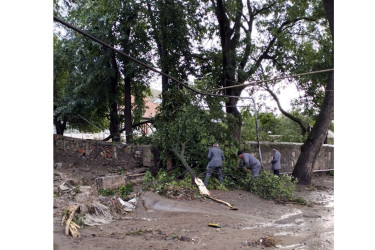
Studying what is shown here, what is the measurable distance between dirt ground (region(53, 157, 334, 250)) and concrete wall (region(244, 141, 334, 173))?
11.1 feet

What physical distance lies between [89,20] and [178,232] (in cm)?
908

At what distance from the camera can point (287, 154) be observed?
15.8 meters

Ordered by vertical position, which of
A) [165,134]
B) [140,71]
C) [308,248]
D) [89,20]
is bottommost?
[308,248]

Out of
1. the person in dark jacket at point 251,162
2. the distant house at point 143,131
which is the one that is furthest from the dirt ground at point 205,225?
the distant house at point 143,131

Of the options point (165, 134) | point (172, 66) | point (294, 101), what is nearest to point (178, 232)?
point (165, 134)

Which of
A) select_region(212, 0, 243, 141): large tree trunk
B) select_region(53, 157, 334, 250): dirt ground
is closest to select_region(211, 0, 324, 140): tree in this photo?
select_region(212, 0, 243, 141): large tree trunk

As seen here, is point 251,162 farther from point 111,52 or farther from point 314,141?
point 111,52

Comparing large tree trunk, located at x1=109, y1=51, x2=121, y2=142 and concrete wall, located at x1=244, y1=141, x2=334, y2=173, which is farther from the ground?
large tree trunk, located at x1=109, y1=51, x2=121, y2=142

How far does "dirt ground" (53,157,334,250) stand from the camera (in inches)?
235

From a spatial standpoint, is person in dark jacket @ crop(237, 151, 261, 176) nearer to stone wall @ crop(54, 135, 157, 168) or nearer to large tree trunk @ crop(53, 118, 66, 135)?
stone wall @ crop(54, 135, 157, 168)

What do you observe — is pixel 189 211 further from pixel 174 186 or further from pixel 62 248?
pixel 62 248

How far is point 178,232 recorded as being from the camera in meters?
6.70

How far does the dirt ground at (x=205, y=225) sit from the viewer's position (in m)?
5.96

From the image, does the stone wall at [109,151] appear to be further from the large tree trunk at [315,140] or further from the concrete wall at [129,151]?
the large tree trunk at [315,140]
